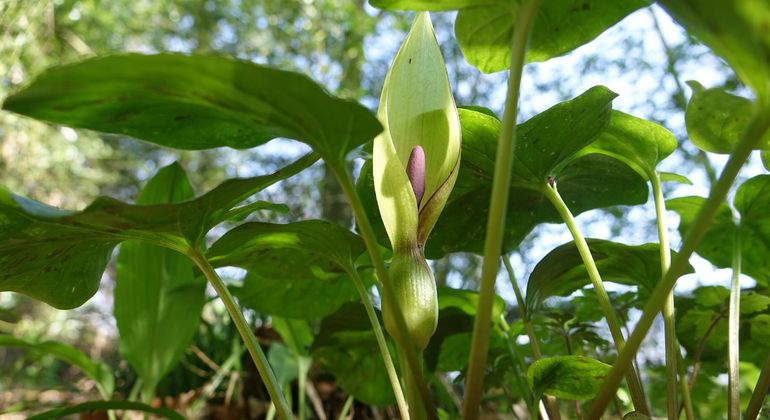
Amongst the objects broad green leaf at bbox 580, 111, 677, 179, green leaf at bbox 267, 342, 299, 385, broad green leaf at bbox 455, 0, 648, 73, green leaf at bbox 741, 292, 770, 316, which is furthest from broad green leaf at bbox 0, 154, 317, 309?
green leaf at bbox 267, 342, 299, 385

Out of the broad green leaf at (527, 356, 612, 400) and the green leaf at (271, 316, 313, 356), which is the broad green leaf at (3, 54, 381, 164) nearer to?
the broad green leaf at (527, 356, 612, 400)

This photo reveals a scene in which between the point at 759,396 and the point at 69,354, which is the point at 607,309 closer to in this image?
the point at 759,396

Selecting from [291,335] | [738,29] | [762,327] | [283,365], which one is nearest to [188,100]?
[738,29]

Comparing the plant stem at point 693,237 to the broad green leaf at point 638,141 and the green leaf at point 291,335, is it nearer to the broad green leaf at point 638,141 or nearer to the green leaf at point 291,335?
the broad green leaf at point 638,141

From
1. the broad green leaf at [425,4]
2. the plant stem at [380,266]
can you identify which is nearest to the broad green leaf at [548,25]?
the broad green leaf at [425,4]

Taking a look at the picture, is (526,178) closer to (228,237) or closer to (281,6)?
(228,237)
